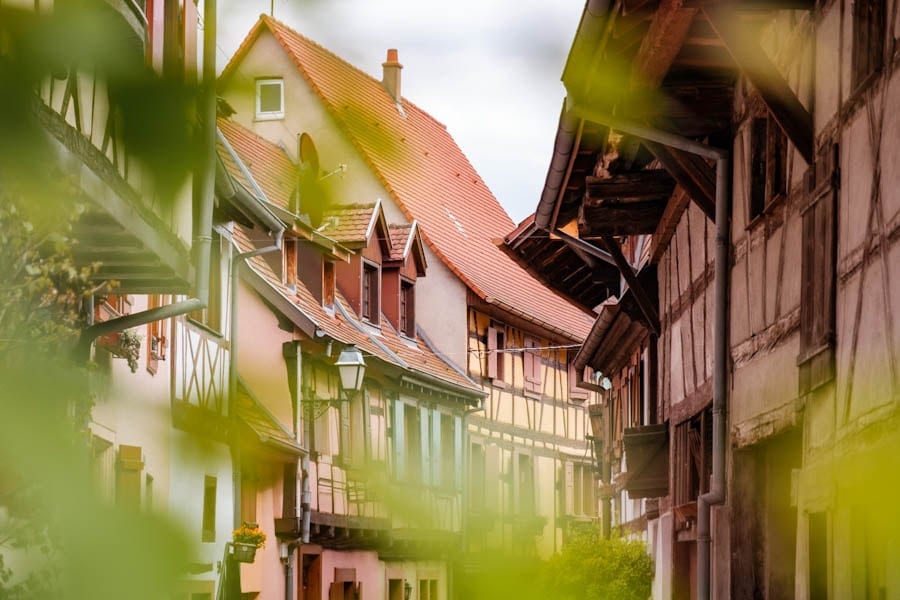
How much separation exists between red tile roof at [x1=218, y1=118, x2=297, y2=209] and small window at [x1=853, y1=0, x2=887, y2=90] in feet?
14.9

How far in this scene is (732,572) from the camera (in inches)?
361

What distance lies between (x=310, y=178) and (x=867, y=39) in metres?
5.17

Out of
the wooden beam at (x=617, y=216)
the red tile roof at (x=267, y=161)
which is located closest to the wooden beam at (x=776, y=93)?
the wooden beam at (x=617, y=216)

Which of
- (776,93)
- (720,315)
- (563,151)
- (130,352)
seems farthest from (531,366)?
(130,352)

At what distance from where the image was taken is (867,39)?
20.2 feet

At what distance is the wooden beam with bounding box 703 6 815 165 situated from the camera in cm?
724

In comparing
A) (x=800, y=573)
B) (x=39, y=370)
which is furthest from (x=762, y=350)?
(x=39, y=370)

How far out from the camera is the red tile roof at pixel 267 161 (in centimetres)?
138

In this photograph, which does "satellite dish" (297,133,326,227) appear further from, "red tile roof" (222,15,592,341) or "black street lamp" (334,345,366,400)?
"black street lamp" (334,345,366,400)

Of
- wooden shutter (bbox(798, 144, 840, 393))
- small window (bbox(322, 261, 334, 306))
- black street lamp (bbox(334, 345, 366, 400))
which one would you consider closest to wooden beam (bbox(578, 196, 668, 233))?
black street lamp (bbox(334, 345, 366, 400))

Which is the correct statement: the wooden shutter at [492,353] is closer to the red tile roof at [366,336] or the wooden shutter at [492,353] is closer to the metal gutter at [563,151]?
the red tile roof at [366,336]

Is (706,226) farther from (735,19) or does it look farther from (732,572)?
(735,19)

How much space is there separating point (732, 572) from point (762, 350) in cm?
140

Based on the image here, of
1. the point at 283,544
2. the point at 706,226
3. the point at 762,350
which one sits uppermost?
the point at 706,226
